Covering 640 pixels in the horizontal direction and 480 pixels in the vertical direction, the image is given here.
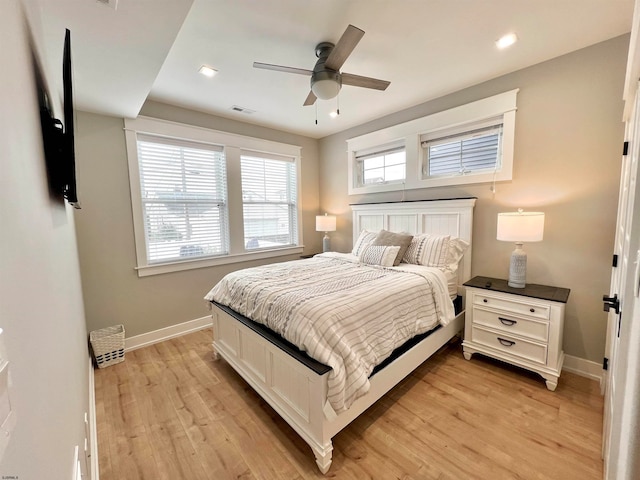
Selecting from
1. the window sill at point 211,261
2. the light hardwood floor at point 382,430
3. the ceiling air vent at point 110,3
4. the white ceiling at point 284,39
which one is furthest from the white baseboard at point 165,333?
the ceiling air vent at point 110,3

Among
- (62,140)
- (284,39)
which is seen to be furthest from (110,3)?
(284,39)

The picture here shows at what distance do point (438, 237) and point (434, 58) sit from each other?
1.66 metres

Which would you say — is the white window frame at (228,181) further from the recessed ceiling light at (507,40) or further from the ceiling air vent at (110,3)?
the recessed ceiling light at (507,40)

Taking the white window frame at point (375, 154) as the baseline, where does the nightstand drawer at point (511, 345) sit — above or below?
below

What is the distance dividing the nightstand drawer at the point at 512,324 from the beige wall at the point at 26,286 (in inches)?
110

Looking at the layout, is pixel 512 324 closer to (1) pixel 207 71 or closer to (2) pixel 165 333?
(1) pixel 207 71

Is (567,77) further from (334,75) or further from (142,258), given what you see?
(142,258)

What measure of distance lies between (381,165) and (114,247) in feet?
11.2

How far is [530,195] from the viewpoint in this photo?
2512 millimetres

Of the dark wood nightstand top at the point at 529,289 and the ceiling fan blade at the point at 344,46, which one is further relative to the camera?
the dark wood nightstand top at the point at 529,289

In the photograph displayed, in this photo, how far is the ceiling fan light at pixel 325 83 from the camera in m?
1.96

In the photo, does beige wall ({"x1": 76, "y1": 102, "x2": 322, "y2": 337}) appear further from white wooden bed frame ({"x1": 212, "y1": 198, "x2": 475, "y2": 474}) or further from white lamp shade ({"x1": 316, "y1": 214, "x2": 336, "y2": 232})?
→ white lamp shade ({"x1": 316, "y1": 214, "x2": 336, "y2": 232})

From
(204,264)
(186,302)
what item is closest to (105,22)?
(204,264)

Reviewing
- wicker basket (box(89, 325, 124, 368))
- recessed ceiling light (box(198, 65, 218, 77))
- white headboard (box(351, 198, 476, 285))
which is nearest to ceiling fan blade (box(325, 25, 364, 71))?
recessed ceiling light (box(198, 65, 218, 77))
